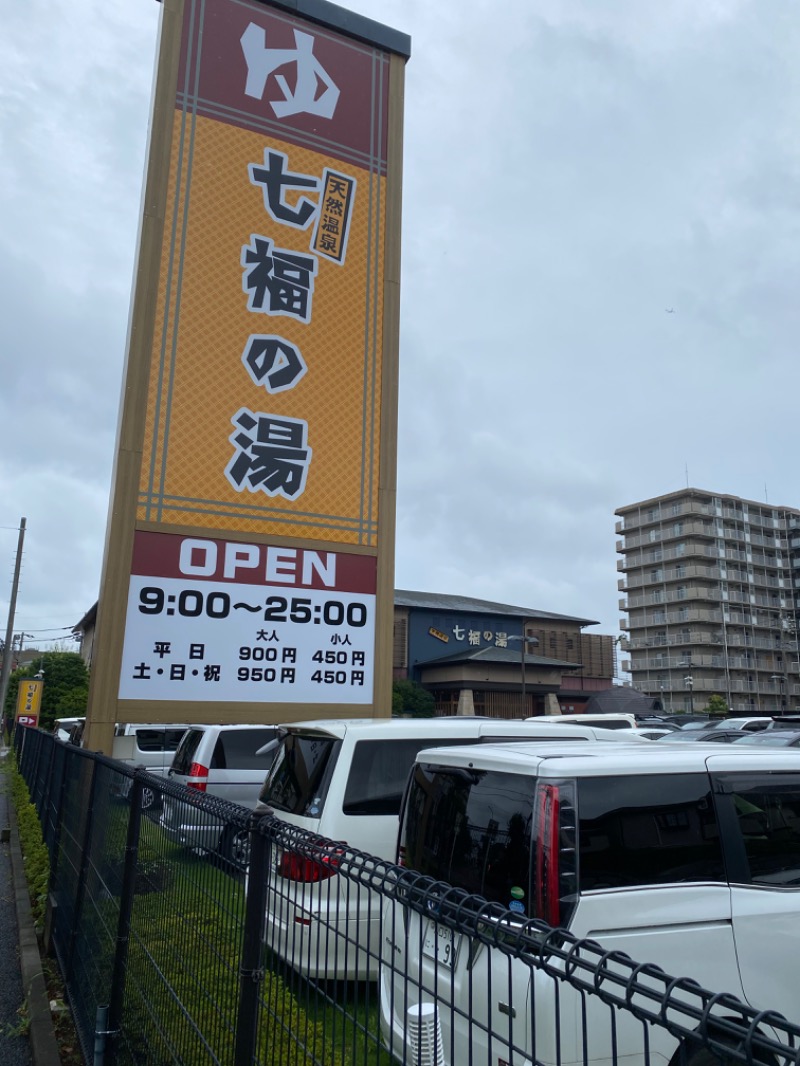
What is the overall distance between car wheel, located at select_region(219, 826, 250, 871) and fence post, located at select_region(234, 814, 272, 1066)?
255 mm

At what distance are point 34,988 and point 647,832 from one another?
4.28 metres

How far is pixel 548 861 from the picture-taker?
308 centimetres

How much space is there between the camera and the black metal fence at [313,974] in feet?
4.90

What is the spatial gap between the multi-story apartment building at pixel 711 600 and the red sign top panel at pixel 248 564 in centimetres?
6574

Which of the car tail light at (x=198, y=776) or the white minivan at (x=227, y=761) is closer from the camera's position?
the car tail light at (x=198, y=776)

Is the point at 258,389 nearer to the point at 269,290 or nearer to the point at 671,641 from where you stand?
the point at 269,290

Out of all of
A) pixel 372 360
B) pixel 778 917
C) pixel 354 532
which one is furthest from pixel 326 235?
pixel 778 917

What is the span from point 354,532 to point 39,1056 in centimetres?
495

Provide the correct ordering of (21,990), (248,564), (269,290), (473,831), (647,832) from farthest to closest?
(269,290) → (248,564) → (21,990) → (473,831) → (647,832)

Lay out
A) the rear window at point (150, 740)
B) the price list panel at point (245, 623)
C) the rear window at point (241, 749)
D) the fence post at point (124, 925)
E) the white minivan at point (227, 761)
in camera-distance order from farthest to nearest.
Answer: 1. the rear window at point (150, 740)
2. the rear window at point (241, 749)
3. the white minivan at point (227, 761)
4. the price list panel at point (245, 623)
5. the fence post at point (124, 925)

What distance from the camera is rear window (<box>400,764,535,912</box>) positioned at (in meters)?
3.23

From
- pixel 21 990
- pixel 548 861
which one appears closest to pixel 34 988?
pixel 21 990

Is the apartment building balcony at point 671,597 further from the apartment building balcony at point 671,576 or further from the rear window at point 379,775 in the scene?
the rear window at point 379,775

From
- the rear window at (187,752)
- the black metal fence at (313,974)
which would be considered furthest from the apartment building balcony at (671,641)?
the black metal fence at (313,974)
